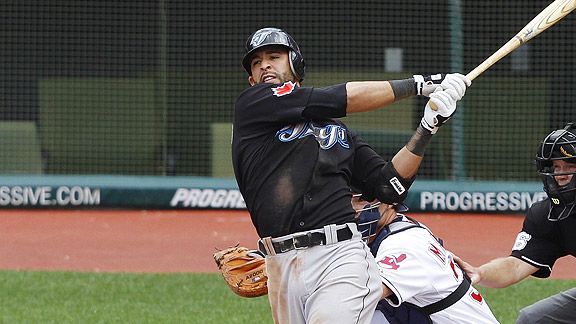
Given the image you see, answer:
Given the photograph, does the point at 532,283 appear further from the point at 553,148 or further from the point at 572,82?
the point at 572,82

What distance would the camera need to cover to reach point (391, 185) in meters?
4.36

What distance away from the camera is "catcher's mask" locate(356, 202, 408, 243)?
4387 millimetres

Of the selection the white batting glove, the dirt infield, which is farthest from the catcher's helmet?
the dirt infield

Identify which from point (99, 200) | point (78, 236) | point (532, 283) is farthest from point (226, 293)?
point (99, 200)

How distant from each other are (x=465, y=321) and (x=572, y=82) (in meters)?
9.94

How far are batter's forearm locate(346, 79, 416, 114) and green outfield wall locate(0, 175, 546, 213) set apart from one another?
842cm

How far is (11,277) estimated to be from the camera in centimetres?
888

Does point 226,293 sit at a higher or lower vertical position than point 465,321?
lower

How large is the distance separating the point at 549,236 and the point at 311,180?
1.61 meters

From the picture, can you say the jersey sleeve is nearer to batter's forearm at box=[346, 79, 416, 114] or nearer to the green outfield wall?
batter's forearm at box=[346, 79, 416, 114]

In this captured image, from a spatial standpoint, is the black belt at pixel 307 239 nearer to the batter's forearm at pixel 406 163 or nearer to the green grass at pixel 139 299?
the batter's forearm at pixel 406 163

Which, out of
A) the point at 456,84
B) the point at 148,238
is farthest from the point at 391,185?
the point at 148,238

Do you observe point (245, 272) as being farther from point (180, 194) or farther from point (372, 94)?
point (180, 194)

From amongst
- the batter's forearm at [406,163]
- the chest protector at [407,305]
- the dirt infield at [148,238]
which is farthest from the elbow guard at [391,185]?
the dirt infield at [148,238]
